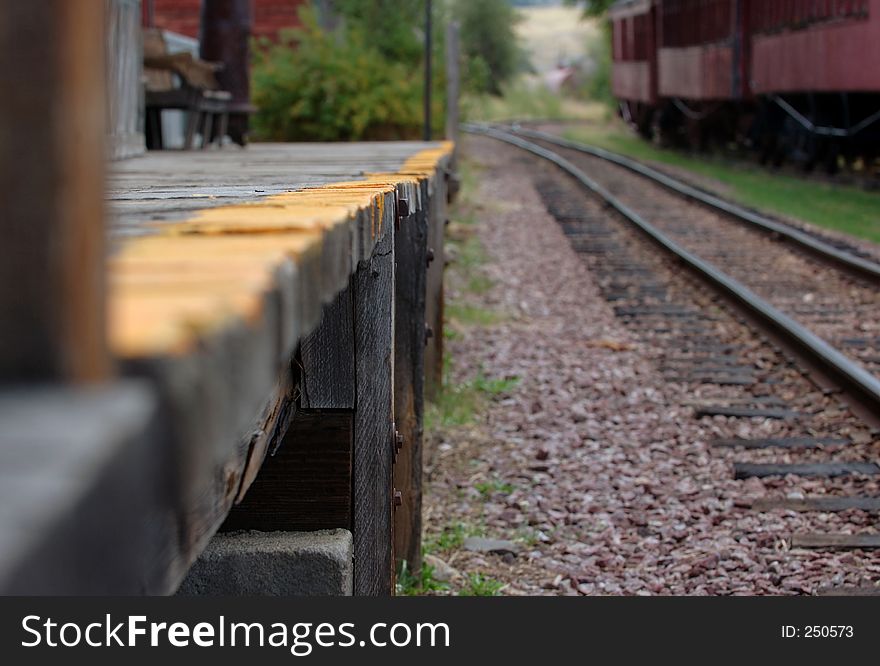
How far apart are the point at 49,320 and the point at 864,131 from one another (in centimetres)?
1900

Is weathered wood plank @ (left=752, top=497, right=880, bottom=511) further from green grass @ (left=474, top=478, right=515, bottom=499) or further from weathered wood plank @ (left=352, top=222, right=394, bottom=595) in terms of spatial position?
weathered wood plank @ (left=352, top=222, right=394, bottom=595)

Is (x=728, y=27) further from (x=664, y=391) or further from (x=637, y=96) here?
(x=664, y=391)

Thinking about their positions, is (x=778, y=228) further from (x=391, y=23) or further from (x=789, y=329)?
(x=391, y=23)

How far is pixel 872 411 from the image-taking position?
5914mm

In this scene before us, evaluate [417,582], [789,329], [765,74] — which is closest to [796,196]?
[765,74]

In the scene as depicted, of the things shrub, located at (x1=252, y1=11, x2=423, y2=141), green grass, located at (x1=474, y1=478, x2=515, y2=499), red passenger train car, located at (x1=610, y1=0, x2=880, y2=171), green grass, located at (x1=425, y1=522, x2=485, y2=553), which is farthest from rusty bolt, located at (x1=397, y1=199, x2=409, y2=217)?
red passenger train car, located at (x1=610, y1=0, x2=880, y2=171)

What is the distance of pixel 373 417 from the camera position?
2877 mm

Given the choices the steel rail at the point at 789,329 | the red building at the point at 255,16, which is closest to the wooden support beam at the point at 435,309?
the steel rail at the point at 789,329

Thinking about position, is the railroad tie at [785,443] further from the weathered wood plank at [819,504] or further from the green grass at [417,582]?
the green grass at [417,582]

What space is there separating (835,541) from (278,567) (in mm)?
2404

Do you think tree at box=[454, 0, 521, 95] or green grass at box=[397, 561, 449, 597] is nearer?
green grass at box=[397, 561, 449, 597]

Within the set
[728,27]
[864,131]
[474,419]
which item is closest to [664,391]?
[474,419]

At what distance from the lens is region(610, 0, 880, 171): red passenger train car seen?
16906mm

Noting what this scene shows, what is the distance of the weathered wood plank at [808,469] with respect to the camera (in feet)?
16.8
